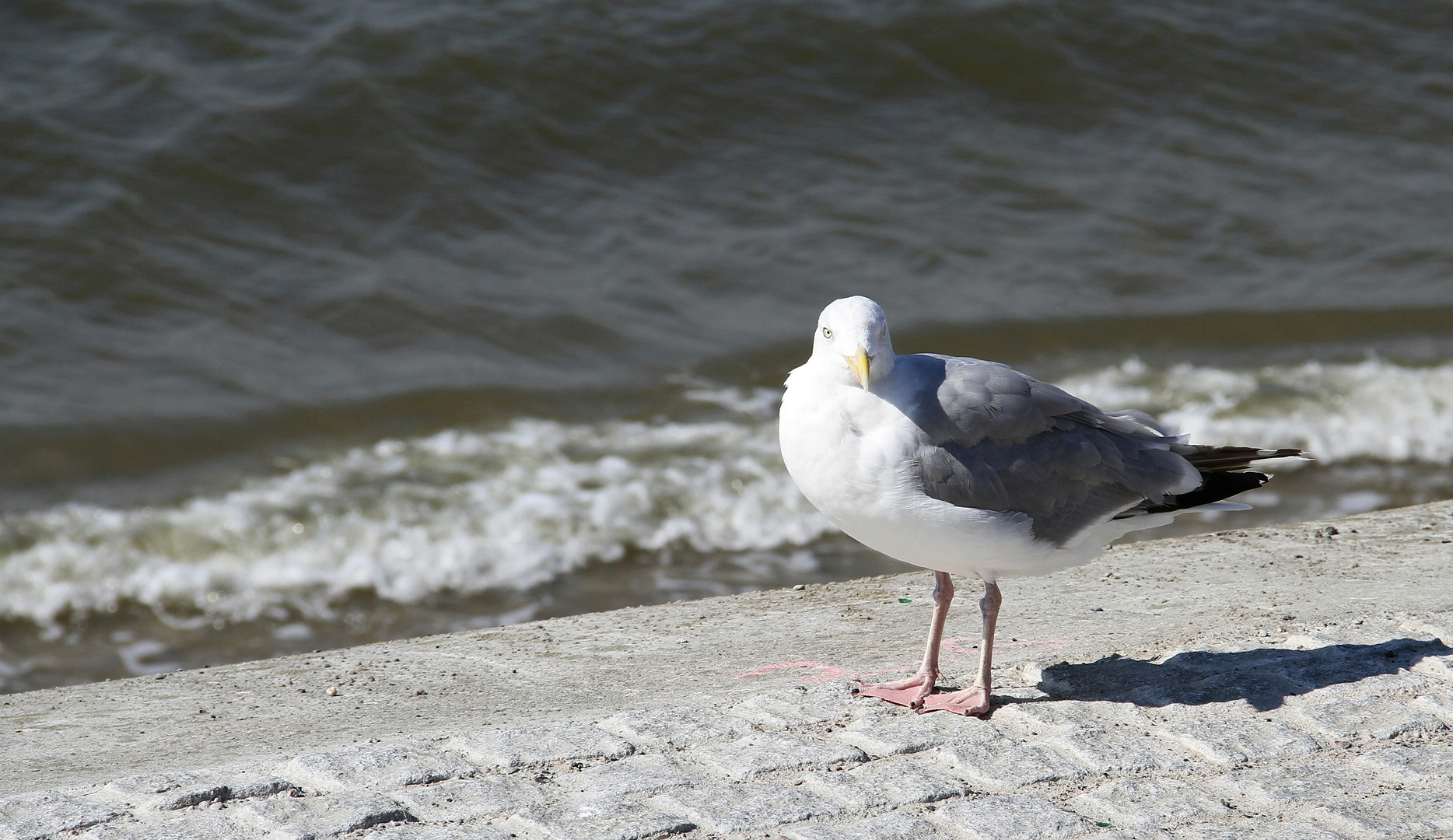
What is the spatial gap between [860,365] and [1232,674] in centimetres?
142

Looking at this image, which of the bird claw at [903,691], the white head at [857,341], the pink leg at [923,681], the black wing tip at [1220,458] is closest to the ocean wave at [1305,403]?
the black wing tip at [1220,458]

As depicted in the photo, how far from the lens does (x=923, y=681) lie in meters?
3.51

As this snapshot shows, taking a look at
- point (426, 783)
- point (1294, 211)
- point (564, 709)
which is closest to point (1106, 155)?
point (1294, 211)

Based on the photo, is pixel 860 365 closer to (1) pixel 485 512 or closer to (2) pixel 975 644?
(2) pixel 975 644

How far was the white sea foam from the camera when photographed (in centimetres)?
563

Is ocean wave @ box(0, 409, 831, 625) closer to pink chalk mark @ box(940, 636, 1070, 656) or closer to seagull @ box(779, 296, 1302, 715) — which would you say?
pink chalk mark @ box(940, 636, 1070, 656)

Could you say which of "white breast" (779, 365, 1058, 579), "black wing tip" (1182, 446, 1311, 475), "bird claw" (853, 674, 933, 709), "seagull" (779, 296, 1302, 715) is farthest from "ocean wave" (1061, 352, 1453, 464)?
"white breast" (779, 365, 1058, 579)

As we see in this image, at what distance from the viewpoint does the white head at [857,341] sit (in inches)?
121

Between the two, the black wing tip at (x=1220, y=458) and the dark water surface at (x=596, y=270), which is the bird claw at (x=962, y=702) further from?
the dark water surface at (x=596, y=270)

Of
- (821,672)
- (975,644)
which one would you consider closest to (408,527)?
(821,672)

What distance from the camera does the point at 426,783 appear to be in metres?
2.97

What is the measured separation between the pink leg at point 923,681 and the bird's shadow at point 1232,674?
32cm

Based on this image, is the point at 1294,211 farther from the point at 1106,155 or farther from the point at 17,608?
the point at 17,608

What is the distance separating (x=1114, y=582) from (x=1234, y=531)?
2.90ft
